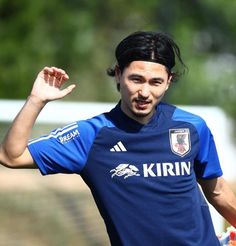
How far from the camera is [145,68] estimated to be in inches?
204

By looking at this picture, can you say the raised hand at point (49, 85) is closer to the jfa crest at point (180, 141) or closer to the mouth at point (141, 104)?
the mouth at point (141, 104)

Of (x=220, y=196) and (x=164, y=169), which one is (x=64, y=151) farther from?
(x=220, y=196)

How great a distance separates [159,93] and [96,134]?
358 mm

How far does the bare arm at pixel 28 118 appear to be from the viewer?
16.6 ft

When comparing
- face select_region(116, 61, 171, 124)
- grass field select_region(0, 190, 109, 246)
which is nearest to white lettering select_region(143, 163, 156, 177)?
face select_region(116, 61, 171, 124)

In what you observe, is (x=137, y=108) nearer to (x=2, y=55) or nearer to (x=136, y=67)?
(x=136, y=67)

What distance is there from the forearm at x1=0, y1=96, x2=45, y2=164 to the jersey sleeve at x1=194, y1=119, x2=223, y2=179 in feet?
2.69

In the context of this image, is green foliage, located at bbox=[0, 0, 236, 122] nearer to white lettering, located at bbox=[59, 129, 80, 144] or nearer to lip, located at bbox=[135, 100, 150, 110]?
white lettering, located at bbox=[59, 129, 80, 144]

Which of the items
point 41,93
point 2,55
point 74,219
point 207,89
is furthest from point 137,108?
point 207,89

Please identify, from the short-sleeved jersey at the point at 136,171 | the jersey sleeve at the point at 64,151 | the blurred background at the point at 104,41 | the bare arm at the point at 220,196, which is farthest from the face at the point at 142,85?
the blurred background at the point at 104,41

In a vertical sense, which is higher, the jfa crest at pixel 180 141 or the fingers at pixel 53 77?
the fingers at pixel 53 77

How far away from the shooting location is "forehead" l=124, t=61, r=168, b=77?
5.17 meters

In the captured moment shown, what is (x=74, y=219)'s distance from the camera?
30.8 ft

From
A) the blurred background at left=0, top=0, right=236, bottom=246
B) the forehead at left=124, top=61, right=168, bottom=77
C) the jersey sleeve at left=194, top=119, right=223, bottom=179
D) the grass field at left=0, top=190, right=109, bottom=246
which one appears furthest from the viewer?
the blurred background at left=0, top=0, right=236, bottom=246
